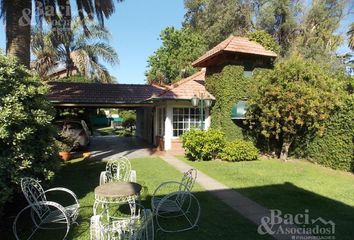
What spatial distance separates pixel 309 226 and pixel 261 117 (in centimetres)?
893

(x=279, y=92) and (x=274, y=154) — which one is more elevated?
(x=279, y=92)

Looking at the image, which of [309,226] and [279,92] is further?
[279,92]

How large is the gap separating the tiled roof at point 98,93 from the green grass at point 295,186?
302 inches

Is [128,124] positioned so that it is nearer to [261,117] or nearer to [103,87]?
[103,87]

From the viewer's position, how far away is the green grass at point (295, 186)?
6.94m

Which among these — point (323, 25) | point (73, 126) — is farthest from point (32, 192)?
point (323, 25)

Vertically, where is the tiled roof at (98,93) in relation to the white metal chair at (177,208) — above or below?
above

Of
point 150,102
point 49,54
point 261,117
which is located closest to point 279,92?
point 261,117

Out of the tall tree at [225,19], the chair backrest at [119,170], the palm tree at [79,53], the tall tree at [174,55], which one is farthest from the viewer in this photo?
the tall tree at [174,55]

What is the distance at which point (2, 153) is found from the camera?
18.3 feet

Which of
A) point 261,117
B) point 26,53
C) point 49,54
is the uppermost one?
point 49,54

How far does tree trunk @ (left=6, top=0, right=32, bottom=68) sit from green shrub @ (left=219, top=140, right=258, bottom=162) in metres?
9.19

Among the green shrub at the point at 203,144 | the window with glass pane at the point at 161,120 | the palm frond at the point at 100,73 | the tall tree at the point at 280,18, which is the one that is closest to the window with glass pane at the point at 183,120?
the window with glass pane at the point at 161,120

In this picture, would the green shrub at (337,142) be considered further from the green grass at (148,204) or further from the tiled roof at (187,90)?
the tiled roof at (187,90)
